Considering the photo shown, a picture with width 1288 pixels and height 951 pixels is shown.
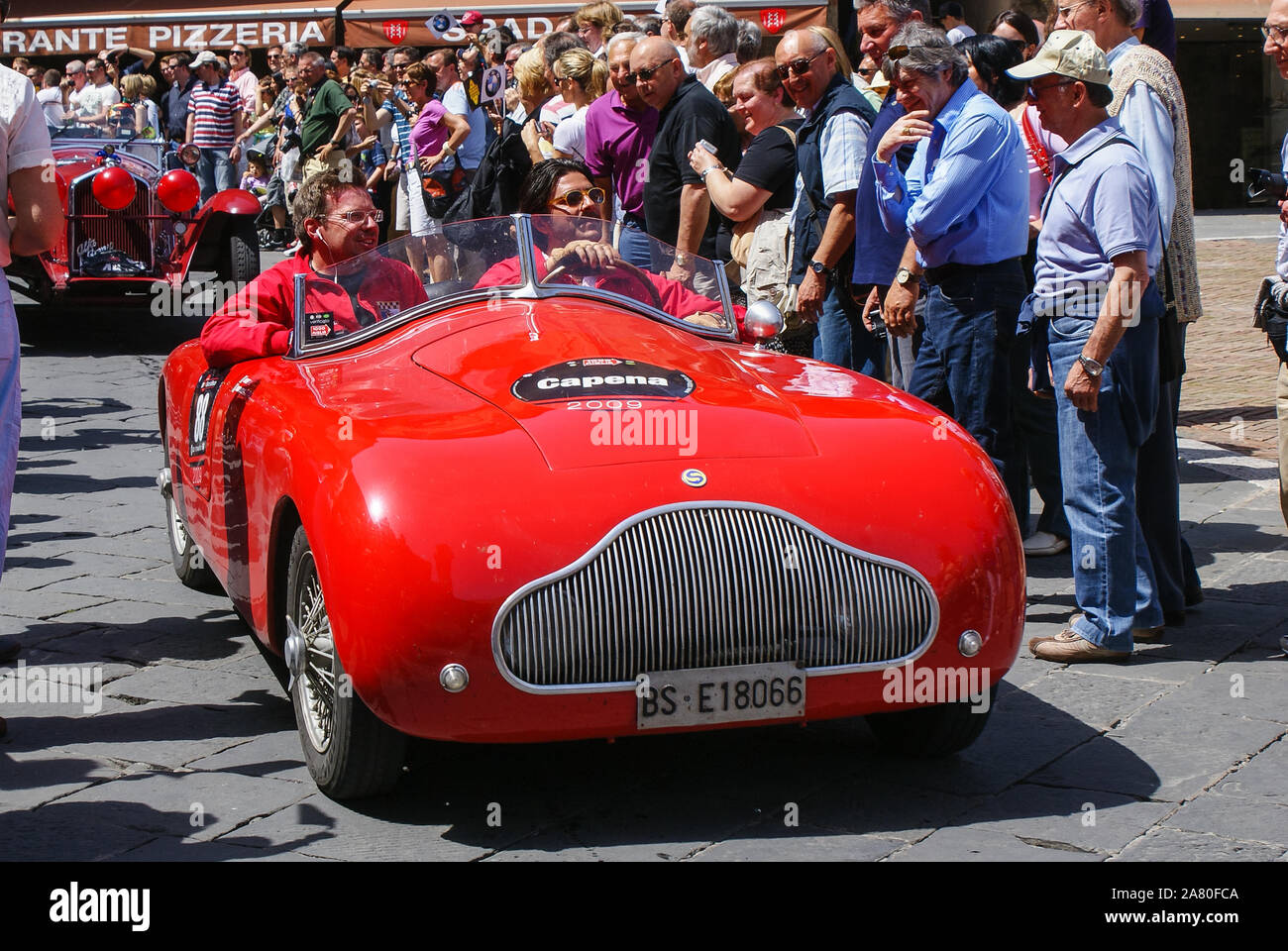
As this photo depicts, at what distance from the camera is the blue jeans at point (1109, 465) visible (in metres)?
4.96

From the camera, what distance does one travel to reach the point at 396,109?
1399cm

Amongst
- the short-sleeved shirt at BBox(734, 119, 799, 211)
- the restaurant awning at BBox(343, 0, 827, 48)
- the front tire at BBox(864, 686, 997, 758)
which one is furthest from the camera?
the restaurant awning at BBox(343, 0, 827, 48)

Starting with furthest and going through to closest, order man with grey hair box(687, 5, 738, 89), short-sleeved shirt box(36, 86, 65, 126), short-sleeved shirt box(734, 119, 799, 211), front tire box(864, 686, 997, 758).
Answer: short-sleeved shirt box(36, 86, 65, 126)
man with grey hair box(687, 5, 738, 89)
short-sleeved shirt box(734, 119, 799, 211)
front tire box(864, 686, 997, 758)

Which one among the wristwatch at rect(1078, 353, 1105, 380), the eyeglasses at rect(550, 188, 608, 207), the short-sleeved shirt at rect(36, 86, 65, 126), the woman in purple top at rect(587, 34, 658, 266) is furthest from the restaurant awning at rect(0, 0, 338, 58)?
the wristwatch at rect(1078, 353, 1105, 380)

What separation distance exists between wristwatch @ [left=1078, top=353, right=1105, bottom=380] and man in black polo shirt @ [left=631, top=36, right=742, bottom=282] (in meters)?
2.75

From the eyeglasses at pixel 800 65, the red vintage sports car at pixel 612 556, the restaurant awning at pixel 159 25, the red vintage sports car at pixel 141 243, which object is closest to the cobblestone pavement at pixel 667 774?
the red vintage sports car at pixel 612 556

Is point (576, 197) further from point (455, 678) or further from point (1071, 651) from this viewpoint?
point (455, 678)

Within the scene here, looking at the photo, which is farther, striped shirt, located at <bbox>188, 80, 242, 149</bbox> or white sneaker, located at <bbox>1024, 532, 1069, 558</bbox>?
A: striped shirt, located at <bbox>188, 80, 242, 149</bbox>

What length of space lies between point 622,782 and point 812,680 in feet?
2.12

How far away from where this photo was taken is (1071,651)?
5.06 metres

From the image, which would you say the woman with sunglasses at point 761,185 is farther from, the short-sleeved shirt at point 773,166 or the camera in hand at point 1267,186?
the camera in hand at point 1267,186

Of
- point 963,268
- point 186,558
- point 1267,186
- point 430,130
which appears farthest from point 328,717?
point 430,130

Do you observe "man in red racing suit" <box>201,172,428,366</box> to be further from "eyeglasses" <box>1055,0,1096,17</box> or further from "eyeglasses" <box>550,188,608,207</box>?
"eyeglasses" <box>1055,0,1096,17</box>

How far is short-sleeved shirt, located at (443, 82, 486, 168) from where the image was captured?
1209cm
